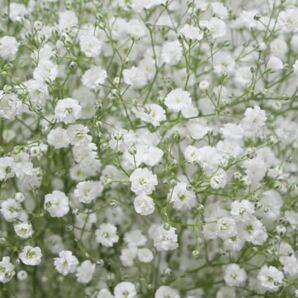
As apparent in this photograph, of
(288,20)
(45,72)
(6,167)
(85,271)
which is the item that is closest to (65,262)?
(85,271)

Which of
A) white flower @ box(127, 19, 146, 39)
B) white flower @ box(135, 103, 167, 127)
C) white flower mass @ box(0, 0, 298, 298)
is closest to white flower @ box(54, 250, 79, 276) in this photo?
white flower mass @ box(0, 0, 298, 298)

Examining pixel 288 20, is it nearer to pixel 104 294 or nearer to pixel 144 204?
pixel 144 204

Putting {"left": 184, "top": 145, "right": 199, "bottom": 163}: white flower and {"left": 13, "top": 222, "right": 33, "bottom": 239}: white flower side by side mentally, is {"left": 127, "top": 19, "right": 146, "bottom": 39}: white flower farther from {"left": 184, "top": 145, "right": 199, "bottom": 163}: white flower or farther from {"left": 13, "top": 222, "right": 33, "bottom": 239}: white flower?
{"left": 13, "top": 222, "right": 33, "bottom": 239}: white flower

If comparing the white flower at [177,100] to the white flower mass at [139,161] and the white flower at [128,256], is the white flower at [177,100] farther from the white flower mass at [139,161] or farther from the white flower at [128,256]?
the white flower at [128,256]

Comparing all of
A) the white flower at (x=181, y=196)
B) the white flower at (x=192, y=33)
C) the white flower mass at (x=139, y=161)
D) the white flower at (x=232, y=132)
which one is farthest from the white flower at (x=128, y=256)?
the white flower at (x=192, y=33)

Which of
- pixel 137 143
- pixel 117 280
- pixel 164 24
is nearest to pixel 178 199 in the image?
pixel 137 143
